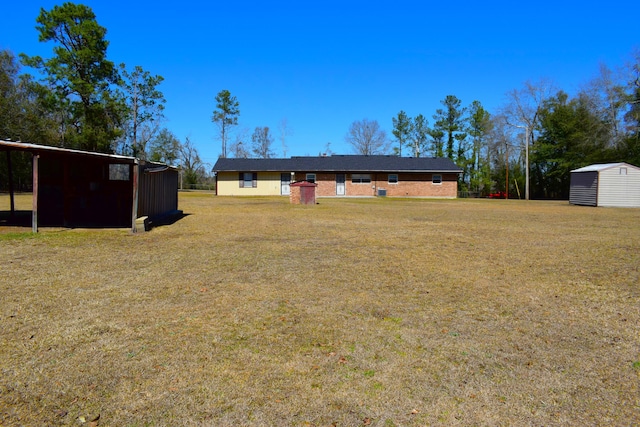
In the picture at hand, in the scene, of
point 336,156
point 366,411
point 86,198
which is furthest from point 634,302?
point 336,156

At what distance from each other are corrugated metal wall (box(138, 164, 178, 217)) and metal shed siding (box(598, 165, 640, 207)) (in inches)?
983

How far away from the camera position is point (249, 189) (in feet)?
129

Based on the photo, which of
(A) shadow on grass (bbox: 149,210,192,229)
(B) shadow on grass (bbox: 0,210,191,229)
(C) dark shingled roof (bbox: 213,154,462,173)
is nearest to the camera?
(B) shadow on grass (bbox: 0,210,191,229)

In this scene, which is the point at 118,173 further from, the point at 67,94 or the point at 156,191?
the point at 67,94

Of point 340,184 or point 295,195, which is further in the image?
point 340,184

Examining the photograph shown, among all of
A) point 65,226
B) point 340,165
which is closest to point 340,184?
point 340,165

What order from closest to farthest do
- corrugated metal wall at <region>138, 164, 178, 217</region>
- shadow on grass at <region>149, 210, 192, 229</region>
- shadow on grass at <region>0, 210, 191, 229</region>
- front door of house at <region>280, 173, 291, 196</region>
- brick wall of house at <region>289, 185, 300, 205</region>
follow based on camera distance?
shadow on grass at <region>0, 210, 191, 229</region>, corrugated metal wall at <region>138, 164, 178, 217</region>, shadow on grass at <region>149, 210, 192, 229</region>, brick wall of house at <region>289, 185, 300, 205</region>, front door of house at <region>280, 173, 291, 196</region>

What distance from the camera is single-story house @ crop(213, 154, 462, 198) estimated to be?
38.6m

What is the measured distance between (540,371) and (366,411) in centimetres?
153

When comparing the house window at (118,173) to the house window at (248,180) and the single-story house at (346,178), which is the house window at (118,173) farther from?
the house window at (248,180)

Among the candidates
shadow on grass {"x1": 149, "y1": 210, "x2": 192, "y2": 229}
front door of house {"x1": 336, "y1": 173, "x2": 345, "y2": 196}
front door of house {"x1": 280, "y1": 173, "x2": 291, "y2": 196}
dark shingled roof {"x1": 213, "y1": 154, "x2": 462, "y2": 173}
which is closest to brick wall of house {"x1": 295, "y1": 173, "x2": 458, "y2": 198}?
front door of house {"x1": 336, "y1": 173, "x2": 345, "y2": 196}

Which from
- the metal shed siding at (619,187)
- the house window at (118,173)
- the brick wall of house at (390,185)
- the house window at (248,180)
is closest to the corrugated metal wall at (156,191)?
the house window at (118,173)

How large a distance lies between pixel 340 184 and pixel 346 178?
0.77 meters

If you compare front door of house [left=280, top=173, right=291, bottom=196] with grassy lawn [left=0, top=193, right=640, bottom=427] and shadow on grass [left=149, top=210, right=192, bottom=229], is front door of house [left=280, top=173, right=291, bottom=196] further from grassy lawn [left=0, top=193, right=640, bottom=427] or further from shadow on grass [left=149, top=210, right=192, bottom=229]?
grassy lawn [left=0, top=193, right=640, bottom=427]
